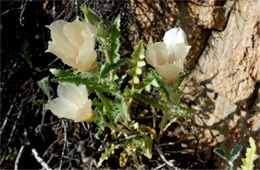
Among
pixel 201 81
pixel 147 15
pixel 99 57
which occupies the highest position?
pixel 147 15

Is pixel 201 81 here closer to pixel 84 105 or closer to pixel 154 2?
pixel 154 2

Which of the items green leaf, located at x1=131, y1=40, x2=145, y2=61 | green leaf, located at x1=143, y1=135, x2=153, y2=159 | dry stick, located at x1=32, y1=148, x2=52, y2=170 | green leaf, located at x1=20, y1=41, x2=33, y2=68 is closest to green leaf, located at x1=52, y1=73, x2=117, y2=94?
green leaf, located at x1=131, y1=40, x2=145, y2=61

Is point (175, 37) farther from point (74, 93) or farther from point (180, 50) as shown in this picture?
point (74, 93)

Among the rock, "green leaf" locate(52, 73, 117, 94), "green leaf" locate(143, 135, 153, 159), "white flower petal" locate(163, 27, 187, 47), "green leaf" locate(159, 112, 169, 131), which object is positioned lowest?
"green leaf" locate(143, 135, 153, 159)

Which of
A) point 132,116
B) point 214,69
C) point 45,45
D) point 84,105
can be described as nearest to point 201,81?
point 214,69

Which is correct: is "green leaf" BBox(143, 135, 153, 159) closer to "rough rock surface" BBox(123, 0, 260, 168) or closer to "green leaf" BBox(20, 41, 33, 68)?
"rough rock surface" BBox(123, 0, 260, 168)

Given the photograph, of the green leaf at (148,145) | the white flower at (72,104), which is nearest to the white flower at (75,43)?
the white flower at (72,104)

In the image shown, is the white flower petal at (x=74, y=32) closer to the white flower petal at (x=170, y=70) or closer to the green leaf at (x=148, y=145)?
the white flower petal at (x=170, y=70)
